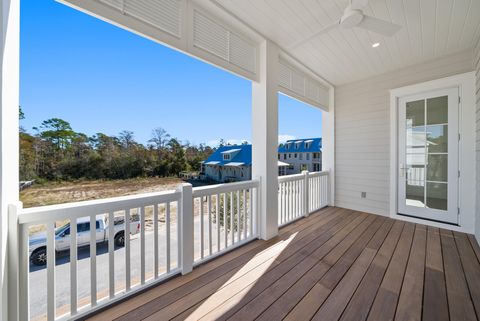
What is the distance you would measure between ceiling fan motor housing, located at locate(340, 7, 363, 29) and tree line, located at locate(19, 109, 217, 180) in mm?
2334

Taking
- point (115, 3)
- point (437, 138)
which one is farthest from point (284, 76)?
point (437, 138)

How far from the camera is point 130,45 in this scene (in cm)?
406

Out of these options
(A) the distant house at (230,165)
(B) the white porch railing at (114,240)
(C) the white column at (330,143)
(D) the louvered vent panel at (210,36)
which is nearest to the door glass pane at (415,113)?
(C) the white column at (330,143)

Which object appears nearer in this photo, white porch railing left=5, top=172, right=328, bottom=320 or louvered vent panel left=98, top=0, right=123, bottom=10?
white porch railing left=5, top=172, right=328, bottom=320

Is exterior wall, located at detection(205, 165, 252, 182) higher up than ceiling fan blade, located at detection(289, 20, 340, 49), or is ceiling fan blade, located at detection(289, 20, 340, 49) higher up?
ceiling fan blade, located at detection(289, 20, 340, 49)

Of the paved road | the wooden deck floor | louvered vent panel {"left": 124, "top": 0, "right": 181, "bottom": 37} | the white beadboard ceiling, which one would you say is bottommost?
the wooden deck floor

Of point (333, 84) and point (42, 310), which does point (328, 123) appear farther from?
point (42, 310)

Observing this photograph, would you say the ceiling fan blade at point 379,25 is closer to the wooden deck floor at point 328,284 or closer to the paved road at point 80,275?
the wooden deck floor at point 328,284

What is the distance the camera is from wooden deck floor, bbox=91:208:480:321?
139 cm

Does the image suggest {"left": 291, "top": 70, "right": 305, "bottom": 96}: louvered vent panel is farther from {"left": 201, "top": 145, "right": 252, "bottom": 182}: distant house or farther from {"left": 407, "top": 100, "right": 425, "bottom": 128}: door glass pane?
{"left": 407, "top": 100, "right": 425, "bottom": 128}: door glass pane

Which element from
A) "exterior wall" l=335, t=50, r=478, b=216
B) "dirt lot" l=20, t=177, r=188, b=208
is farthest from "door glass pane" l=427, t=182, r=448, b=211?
"dirt lot" l=20, t=177, r=188, b=208

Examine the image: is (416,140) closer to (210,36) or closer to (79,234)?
(210,36)

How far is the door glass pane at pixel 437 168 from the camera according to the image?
305 cm

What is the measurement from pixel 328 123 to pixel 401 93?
4.18 ft
